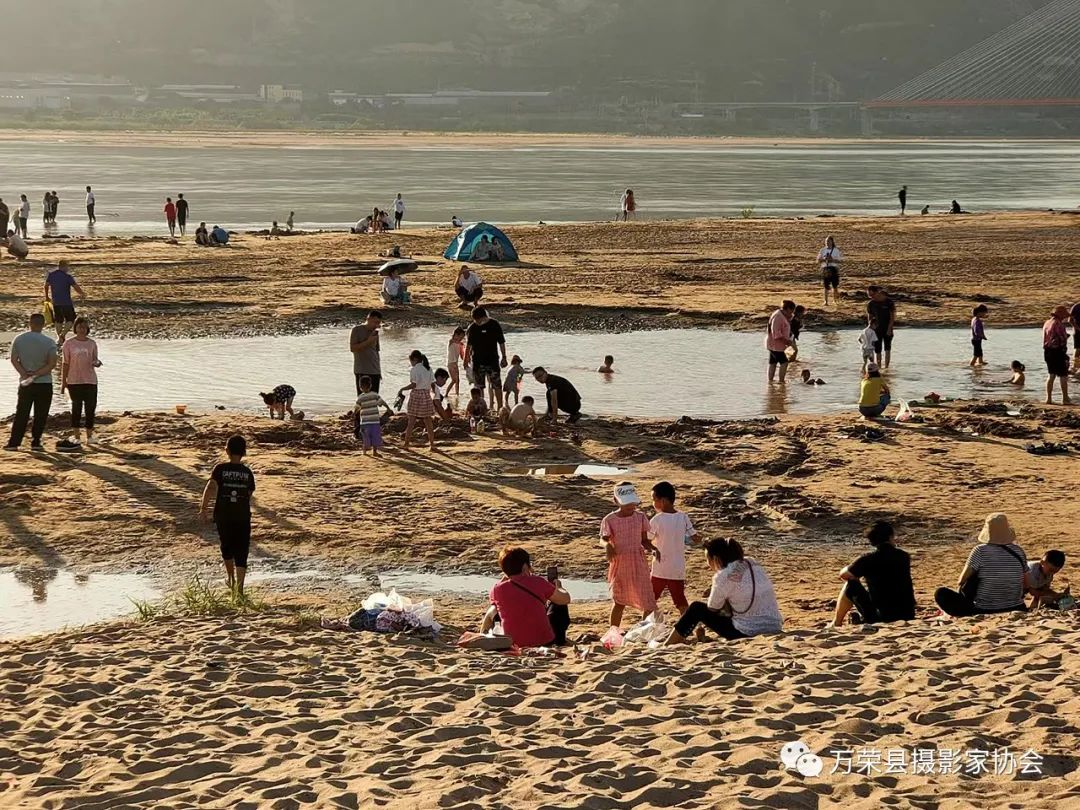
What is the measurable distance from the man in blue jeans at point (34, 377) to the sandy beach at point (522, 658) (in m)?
0.51

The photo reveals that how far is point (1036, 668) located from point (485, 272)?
23.8 m

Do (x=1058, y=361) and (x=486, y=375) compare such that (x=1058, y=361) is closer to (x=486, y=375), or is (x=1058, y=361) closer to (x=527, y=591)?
(x=486, y=375)

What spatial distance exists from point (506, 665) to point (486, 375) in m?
8.53

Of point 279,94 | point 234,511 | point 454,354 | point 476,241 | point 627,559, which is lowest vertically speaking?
point 627,559

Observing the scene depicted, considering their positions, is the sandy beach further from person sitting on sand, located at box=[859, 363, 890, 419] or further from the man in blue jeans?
the man in blue jeans

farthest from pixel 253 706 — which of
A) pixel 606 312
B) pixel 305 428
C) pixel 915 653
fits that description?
pixel 606 312

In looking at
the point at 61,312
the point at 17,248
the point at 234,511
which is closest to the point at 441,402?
the point at 234,511

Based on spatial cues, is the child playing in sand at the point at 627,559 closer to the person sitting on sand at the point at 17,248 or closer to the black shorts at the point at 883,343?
the black shorts at the point at 883,343

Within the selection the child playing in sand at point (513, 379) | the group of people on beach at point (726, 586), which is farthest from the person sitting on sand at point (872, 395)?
the group of people on beach at point (726, 586)

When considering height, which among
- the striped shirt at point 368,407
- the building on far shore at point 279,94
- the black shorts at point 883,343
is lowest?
the striped shirt at point 368,407

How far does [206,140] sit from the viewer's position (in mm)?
120688

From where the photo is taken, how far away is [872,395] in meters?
17.0

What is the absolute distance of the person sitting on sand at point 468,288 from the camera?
2531cm

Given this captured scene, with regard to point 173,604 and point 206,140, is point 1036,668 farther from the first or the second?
point 206,140
